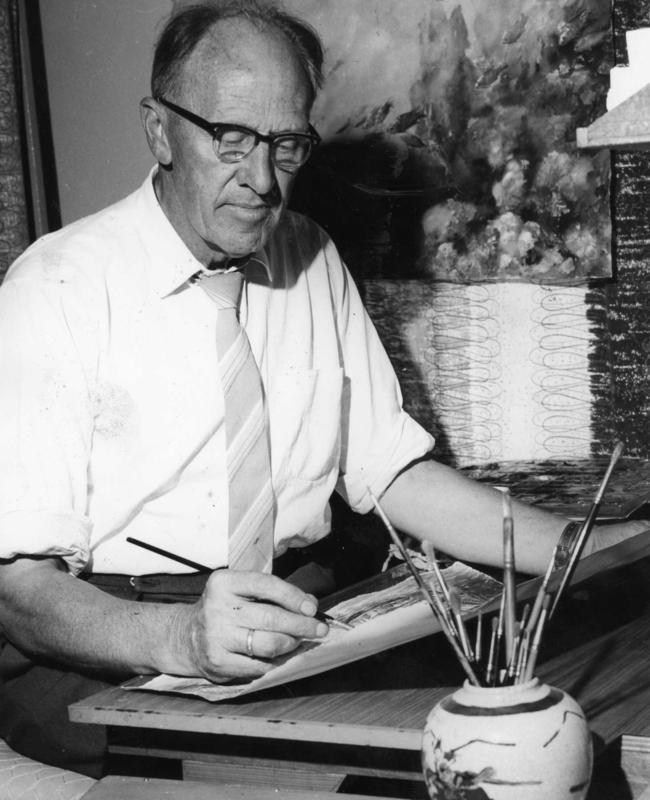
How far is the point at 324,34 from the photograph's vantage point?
8.50ft

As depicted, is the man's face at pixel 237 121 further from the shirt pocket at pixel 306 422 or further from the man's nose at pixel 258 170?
the shirt pocket at pixel 306 422

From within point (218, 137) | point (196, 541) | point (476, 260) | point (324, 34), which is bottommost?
point (196, 541)

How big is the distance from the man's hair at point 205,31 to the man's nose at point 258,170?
0.16m

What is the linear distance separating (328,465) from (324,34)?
1.10 meters

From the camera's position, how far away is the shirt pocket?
75.9 inches

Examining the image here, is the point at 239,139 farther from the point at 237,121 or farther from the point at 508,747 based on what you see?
the point at 508,747

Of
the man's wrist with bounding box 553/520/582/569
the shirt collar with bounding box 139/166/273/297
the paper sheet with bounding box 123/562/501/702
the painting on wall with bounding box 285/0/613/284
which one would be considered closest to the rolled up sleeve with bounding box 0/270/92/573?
the shirt collar with bounding box 139/166/273/297

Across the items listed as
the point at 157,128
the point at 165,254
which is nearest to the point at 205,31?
the point at 157,128

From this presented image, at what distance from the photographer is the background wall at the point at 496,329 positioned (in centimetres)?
242

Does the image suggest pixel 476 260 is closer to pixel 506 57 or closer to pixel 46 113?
pixel 506 57

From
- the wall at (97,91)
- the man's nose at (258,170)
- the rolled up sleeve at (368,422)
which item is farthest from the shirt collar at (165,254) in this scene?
the wall at (97,91)

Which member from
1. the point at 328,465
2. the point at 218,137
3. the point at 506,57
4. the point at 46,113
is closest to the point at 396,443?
the point at 328,465

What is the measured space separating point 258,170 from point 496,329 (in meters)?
0.91

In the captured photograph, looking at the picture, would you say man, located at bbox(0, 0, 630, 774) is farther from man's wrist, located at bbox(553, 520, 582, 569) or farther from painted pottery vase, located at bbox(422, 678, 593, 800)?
painted pottery vase, located at bbox(422, 678, 593, 800)
